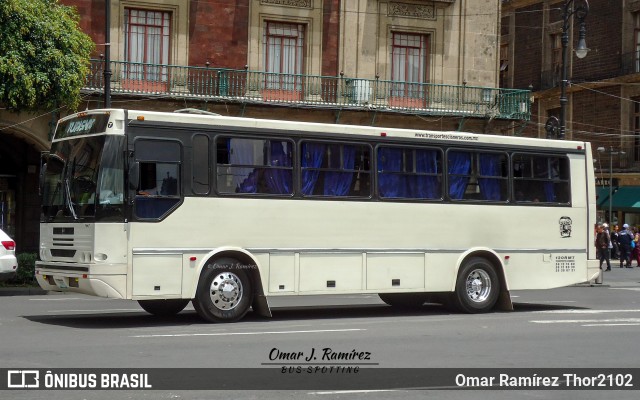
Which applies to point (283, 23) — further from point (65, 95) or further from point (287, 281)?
point (287, 281)

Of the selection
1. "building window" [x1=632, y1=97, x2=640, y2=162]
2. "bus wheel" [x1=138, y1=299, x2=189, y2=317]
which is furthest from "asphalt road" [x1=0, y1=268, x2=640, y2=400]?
"building window" [x1=632, y1=97, x2=640, y2=162]

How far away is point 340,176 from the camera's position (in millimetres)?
17297

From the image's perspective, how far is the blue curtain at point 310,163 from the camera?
1695cm

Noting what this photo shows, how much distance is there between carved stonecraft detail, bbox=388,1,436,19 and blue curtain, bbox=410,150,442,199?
1759 centimetres

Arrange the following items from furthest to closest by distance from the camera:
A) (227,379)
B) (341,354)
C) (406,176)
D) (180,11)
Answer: (180,11) < (406,176) < (341,354) < (227,379)

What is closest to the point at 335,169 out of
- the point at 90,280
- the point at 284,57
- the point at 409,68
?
the point at 90,280

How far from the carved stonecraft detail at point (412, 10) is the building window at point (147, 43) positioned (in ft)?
24.7

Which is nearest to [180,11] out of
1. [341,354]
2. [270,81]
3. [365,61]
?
[270,81]

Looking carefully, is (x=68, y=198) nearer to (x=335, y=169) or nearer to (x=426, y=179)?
(x=335, y=169)

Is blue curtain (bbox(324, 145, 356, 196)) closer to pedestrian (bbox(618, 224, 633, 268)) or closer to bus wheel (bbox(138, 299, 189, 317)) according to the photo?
bus wheel (bbox(138, 299, 189, 317))

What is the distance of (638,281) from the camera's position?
34.0 metres

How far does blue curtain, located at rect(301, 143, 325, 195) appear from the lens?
55.6 feet

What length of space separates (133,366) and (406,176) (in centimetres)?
813

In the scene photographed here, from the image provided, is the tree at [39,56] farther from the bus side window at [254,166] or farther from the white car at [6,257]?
the bus side window at [254,166]
